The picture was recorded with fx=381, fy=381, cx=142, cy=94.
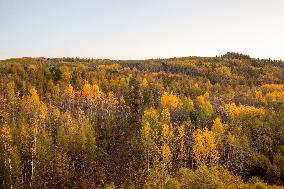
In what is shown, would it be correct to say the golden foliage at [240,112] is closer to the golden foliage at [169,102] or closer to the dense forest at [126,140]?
the dense forest at [126,140]

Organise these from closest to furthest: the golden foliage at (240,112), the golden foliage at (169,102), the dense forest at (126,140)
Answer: the dense forest at (126,140) < the golden foliage at (240,112) < the golden foliage at (169,102)

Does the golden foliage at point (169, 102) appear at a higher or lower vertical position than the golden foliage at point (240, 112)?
higher

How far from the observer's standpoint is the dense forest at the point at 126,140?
78750 mm

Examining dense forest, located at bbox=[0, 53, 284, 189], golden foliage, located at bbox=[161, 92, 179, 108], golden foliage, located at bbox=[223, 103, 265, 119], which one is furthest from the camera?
golden foliage, located at bbox=[161, 92, 179, 108]

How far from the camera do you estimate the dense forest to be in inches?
3100

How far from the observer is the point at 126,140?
113812mm

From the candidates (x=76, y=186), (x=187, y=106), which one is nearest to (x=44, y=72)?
(x=187, y=106)

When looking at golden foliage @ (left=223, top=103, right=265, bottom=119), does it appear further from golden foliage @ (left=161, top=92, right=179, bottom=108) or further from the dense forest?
golden foliage @ (left=161, top=92, right=179, bottom=108)

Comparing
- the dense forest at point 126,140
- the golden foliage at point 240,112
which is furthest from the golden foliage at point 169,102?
the golden foliage at point 240,112

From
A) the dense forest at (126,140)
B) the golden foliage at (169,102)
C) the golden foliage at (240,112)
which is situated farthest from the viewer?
the golden foliage at (169,102)

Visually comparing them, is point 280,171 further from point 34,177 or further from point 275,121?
point 34,177

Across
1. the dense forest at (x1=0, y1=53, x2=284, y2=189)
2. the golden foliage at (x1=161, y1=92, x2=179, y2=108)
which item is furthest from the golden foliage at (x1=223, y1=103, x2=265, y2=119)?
the golden foliage at (x1=161, y1=92, x2=179, y2=108)

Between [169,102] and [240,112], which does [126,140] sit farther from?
[240,112]

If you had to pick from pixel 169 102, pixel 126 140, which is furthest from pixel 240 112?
pixel 126 140
